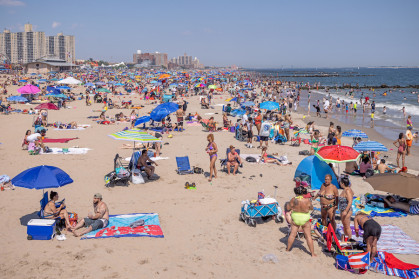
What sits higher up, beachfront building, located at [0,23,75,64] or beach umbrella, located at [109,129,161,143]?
beachfront building, located at [0,23,75,64]

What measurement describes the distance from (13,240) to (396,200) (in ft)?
26.2

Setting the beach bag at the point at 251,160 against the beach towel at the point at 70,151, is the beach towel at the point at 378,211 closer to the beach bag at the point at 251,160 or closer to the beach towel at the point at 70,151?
the beach bag at the point at 251,160

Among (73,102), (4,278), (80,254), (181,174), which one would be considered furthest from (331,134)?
(73,102)

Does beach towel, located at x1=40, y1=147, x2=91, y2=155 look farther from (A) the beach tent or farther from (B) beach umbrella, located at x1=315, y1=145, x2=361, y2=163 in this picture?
(B) beach umbrella, located at x1=315, y1=145, x2=361, y2=163

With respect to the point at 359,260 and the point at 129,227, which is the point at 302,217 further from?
the point at 129,227

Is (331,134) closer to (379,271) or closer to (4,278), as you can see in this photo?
(379,271)

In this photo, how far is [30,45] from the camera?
5133 inches

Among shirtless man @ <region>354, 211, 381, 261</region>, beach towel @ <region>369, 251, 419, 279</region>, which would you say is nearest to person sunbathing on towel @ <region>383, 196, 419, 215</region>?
beach towel @ <region>369, 251, 419, 279</region>

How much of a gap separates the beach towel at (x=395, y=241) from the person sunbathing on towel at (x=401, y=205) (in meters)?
1.08

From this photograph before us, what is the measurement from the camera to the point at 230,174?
9898mm

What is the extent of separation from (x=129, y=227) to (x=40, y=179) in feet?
6.05

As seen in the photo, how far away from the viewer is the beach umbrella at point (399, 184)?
271 inches

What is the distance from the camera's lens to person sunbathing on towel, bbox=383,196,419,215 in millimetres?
7379

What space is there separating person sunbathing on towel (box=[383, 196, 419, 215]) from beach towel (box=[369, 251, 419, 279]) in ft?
8.06
